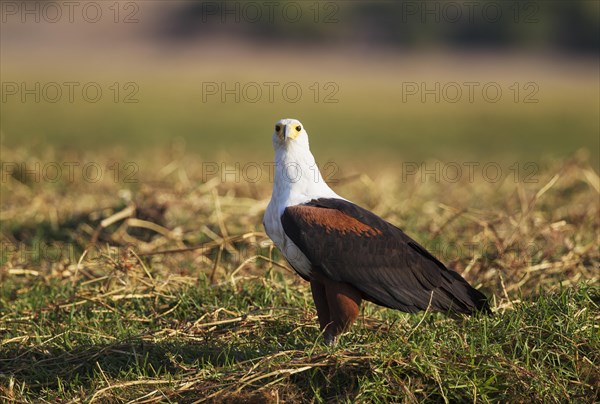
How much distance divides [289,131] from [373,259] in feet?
3.33

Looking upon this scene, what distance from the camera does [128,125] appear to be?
24.2 meters

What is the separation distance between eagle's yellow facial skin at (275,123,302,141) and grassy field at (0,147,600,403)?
3.41ft

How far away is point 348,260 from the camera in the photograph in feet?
16.5

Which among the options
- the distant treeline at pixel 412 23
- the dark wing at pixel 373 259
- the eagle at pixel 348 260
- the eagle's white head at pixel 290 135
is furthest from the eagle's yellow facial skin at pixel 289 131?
the distant treeline at pixel 412 23

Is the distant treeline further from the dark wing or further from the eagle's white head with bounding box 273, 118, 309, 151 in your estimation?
the dark wing

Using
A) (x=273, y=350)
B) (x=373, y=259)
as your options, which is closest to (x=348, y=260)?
(x=373, y=259)

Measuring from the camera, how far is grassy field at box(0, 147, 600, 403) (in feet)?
14.5

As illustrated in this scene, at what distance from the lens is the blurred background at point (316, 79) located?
22875 mm

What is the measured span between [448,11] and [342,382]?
49.5m

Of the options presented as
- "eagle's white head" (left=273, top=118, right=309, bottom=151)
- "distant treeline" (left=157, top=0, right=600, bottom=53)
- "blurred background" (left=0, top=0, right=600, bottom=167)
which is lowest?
"blurred background" (left=0, top=0, right=600, bottom=167)

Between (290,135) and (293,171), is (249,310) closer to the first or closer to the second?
(293,171)

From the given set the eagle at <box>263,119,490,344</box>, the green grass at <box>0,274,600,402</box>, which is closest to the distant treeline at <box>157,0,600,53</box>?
the green grass at <box>0,274,600,402</box>

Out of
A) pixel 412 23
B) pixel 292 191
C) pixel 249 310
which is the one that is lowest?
pixel 412 23

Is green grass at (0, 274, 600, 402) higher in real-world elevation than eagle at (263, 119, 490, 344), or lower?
lower
